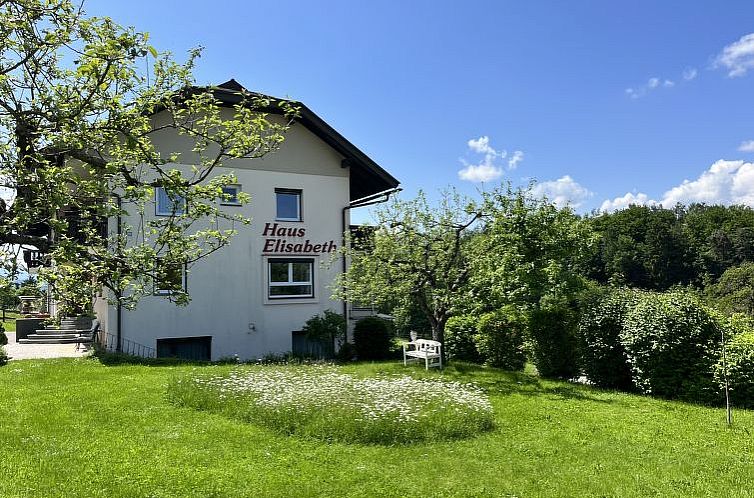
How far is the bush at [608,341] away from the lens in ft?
41.5

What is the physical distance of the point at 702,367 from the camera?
432 inches

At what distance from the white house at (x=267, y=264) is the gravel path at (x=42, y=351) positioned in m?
1.24

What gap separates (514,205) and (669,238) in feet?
210

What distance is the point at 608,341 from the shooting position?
12797 mm

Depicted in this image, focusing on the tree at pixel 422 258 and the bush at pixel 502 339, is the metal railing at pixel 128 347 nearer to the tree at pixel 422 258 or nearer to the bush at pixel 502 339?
the tree at pixel 422 258

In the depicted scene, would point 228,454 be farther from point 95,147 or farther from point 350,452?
point 95,147

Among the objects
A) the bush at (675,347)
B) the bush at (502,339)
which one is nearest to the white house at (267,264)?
the bush at (502,339)

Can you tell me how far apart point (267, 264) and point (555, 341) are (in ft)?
34.2

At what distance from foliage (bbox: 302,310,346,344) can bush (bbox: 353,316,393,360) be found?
663 mm

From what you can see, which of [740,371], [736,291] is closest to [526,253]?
[740,371]

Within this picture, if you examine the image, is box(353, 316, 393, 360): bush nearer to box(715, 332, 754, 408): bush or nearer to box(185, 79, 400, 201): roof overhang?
box(185, 79, 400, 201): roof overhang

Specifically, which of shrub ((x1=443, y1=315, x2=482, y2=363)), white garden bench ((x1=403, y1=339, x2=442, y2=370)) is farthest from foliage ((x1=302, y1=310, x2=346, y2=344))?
white garden bench ((x1=403, y1=339, x2=442, y2=370))

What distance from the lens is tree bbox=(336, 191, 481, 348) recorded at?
1562 centimetres

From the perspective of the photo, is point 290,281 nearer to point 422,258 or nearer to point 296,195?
point 296,195
